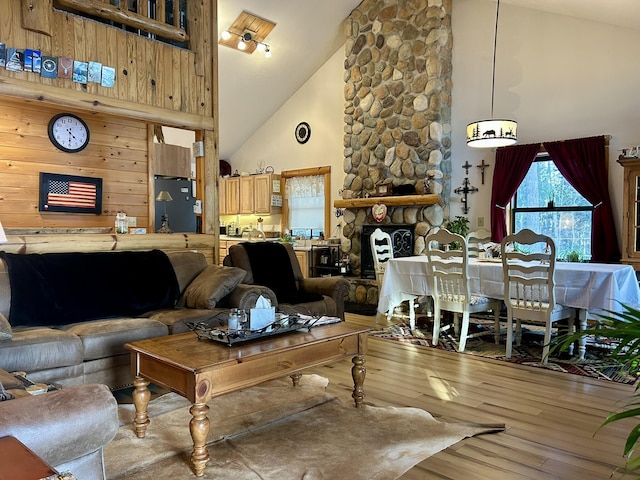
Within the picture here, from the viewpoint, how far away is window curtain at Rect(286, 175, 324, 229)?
8.30 metres

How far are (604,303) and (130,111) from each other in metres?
4.26

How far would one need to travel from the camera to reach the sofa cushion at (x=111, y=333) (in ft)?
9.68

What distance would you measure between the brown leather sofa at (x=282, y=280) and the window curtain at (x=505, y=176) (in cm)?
276

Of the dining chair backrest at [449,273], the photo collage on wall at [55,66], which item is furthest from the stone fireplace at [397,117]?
the photo collage on wall at [55,66]

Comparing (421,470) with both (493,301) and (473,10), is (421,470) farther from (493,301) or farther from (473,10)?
(473,10)

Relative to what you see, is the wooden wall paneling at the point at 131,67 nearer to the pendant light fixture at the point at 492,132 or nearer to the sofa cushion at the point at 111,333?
the sofa cushion at the point at 111,333

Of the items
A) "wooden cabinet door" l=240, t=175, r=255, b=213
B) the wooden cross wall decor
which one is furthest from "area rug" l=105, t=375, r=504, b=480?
"wooden cabinet door" l=240, t=175, r=255, b=213

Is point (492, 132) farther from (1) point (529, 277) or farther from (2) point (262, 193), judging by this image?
(2) point (262, 193)

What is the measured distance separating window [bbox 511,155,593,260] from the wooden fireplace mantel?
43.2 inches

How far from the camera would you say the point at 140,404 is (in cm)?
253

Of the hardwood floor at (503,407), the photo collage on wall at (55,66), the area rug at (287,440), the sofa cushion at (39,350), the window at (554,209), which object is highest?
the photo collage on wall at (55,66)

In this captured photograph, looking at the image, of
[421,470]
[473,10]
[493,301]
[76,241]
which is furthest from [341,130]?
[421,470]

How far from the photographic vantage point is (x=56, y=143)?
4844mm

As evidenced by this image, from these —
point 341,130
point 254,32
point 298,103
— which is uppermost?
point 254,32
